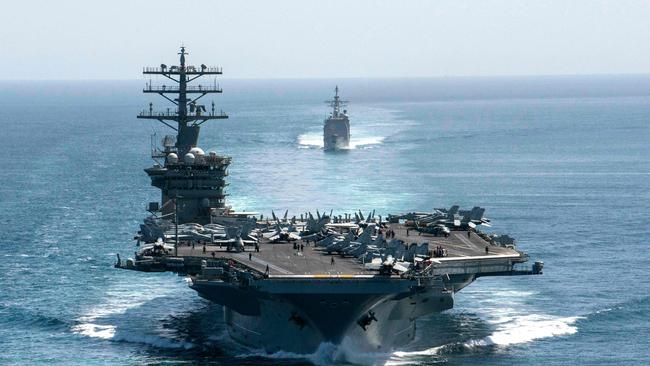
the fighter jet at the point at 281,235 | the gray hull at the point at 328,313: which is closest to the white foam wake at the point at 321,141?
the fighter jet at the point at 281,235

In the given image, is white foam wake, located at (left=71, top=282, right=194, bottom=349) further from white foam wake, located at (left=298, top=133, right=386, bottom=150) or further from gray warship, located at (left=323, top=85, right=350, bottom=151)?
white foam wake, located at (left=298, top=133, right=386, bottom=150)

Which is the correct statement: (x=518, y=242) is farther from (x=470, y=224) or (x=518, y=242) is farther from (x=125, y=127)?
(x=125, y=127)

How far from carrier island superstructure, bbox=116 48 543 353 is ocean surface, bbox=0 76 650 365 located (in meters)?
1.10

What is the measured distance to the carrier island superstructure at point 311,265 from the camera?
45.9m

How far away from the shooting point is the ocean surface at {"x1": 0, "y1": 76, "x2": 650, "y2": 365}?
163ft

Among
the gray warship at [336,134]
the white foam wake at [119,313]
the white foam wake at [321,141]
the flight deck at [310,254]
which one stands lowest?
the white foam wake at [119,313]

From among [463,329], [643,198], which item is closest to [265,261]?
[463,329]

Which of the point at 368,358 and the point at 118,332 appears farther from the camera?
the point at 118,332

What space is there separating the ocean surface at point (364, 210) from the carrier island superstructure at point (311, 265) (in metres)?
1.10

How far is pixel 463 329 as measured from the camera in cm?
5247

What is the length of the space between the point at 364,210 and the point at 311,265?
3479 centimetres

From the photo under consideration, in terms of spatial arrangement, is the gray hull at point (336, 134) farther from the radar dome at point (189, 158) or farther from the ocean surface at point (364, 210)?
the radar dome at point (189, 158)

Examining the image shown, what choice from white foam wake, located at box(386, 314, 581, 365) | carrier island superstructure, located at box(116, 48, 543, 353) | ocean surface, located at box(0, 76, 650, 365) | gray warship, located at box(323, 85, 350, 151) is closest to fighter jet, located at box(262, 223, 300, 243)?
carrier island superstructure, located at box(116, 48, 543, 353)

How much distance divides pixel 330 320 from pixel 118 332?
1027 cm
